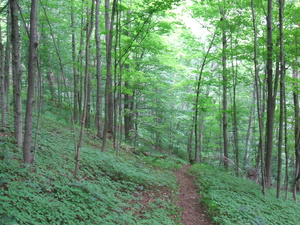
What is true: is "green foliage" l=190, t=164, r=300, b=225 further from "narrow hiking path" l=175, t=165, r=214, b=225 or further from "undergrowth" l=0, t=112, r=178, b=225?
"undergrowth" l=0, t=112, r=178, b=225

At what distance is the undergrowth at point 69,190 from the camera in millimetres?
3271

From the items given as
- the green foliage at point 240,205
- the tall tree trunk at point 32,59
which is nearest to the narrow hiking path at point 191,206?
the green foliage at point 240,205

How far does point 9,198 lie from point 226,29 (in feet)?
34.8

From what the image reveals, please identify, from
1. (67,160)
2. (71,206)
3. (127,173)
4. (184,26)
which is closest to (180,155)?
(184,26)

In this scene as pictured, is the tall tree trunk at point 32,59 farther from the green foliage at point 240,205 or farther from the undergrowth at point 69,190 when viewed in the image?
the green foliage at point 240,205

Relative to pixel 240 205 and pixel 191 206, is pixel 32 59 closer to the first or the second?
pixel 191 206

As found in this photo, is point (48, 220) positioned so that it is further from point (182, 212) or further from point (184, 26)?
point (184, 26)

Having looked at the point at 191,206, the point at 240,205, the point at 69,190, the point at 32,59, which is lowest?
the point at 191,206

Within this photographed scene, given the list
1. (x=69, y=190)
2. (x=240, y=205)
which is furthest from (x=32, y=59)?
(x=240, y=205)

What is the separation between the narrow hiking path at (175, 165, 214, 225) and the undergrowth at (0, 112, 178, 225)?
1.13 feet

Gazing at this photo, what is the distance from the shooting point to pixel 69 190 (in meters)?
4.30

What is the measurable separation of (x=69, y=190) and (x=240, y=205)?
4.69 meters

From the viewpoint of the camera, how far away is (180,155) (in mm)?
23438

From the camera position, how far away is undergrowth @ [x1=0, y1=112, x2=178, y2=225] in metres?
3.27
